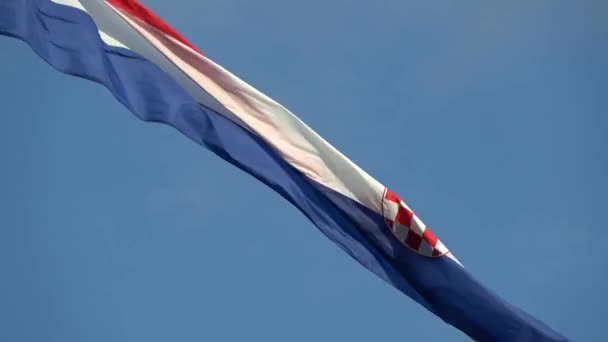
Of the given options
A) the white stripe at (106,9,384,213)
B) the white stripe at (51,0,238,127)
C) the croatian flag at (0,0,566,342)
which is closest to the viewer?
the croatian flag at (0,0,566,342)

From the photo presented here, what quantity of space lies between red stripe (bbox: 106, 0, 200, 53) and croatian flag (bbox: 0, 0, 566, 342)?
12 mm

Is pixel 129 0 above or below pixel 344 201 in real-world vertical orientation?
above

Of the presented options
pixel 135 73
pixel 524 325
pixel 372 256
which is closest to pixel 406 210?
pixel 372 256

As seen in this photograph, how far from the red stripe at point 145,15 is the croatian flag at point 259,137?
0.04ft

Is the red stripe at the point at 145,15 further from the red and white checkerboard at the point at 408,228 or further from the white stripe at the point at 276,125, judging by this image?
the red and white checkerboard at the point at 408,228

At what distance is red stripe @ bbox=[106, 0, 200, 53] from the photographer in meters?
18.2

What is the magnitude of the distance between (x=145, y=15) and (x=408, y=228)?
414 cm

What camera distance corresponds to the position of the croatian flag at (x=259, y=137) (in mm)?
17078

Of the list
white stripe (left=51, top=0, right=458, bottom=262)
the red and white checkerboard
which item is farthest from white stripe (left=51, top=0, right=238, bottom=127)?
the red and white checkerboard

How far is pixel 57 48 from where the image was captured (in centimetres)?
1806

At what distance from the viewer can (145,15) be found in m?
18.2

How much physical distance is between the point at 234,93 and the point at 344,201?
1.91m

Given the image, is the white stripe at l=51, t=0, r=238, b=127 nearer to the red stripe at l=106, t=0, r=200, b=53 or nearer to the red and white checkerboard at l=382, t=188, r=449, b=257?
the red stripe at l=106, t=0, r=200, b=53

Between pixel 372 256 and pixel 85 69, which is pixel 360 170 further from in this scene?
pixel 85 69
